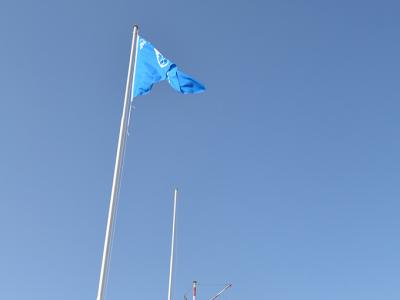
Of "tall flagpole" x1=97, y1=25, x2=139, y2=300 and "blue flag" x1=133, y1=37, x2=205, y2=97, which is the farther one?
"blue flag" x1=133, y1=37, x2=205, y2=97

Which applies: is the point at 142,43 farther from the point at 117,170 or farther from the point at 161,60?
the point at 117,170

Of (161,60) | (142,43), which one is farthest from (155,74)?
(142,43)

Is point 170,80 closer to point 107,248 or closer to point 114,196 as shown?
point 114,196

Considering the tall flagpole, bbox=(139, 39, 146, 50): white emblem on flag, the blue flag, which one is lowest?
the tall flagpole

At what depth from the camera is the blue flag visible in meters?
21.4

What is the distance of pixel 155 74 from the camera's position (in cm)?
2189

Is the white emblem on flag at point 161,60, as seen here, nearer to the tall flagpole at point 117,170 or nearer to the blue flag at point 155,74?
the blue flag at point 155,74

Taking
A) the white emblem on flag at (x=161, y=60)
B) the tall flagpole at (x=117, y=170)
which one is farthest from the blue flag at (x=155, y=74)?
the tall flagpole at (x=117, y=170)

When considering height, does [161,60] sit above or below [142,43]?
below

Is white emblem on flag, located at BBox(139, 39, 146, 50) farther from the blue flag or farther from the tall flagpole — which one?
the tall flagpole

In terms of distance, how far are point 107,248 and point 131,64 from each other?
775 centimetres

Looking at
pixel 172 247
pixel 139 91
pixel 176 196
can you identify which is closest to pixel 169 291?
pixel 172 247

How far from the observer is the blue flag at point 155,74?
70.3 ft

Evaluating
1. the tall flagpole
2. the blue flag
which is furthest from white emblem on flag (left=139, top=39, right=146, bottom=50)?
the tall flagpole
